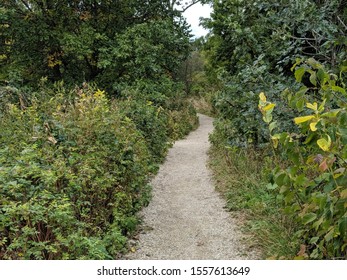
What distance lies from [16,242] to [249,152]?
458 cm

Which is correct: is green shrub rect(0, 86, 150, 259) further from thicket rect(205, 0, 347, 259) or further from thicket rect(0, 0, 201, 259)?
thicket rect(205, 0, 347, 259)

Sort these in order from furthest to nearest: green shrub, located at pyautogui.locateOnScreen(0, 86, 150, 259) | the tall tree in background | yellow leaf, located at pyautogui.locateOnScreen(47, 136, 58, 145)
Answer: the tall tree in background → yellow leaf, located at pyautogui.locateOnScreen(47, 136, 58, 145) → green shrub, located at pyautogui.locateOnScreen(0, 86, 150, 259)

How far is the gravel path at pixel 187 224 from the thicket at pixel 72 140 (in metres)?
0.28

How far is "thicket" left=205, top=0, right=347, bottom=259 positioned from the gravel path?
753 mm

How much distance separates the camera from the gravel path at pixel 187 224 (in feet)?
11.8

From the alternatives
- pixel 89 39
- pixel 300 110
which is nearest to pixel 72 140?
pixel 300 110

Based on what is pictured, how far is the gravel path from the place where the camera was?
3594 millimetres

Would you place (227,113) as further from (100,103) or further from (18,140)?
(18,140)

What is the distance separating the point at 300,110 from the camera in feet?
6.75

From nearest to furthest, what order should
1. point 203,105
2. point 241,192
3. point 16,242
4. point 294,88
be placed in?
point 16,242 → point 294,88 → point 241,192 → point 203,105

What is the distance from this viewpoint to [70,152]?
3.61 meters

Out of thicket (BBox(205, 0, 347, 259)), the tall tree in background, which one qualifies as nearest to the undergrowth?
thicket (BBox(205, 0, 347, 259))

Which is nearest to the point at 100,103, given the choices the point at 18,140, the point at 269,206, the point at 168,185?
the point at 18,140

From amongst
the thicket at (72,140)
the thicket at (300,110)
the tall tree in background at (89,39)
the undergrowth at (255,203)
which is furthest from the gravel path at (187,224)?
the tall tree in background at (89,39)
